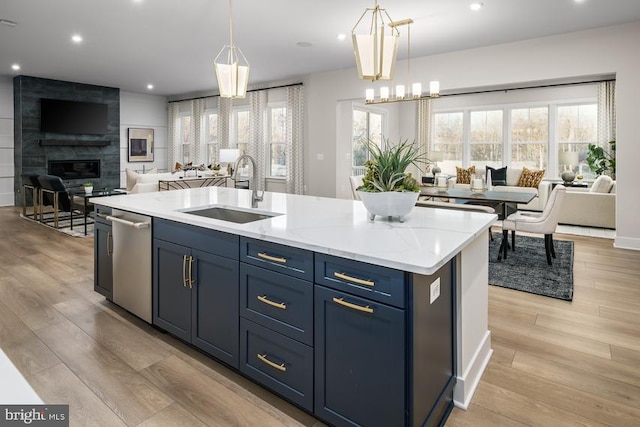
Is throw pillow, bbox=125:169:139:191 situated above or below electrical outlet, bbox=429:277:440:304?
above

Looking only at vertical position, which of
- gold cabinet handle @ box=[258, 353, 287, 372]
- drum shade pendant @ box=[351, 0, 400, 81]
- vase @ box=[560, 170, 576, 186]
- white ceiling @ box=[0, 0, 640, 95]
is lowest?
gold cabinet handle @ box=[258, 353, 287, 372]

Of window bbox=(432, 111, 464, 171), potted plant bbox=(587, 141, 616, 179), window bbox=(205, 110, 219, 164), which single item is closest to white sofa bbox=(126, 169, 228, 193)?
window bbox=(205, 110, 219, 164)

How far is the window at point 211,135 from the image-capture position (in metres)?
10.4

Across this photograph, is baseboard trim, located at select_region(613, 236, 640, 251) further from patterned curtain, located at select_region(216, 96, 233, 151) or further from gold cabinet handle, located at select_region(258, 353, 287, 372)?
patterned curtain, located at select_region(216, 96, 233, 151)

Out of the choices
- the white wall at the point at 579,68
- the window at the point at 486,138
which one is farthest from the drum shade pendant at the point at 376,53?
the window at the point at 486,138

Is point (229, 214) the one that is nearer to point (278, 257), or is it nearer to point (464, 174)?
point (278, 257)

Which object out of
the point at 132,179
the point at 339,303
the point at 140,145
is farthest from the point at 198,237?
the point at 140,145

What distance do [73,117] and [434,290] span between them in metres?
9.80

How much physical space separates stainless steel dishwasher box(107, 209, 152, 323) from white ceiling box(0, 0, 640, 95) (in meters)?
2.75

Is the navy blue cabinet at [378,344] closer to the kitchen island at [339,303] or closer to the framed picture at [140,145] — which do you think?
the kitchen island at [339,303]

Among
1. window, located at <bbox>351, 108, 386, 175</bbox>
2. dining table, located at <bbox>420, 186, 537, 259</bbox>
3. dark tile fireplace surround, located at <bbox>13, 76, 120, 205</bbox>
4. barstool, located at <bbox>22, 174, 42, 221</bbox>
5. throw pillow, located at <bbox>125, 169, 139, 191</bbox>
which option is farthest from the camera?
window, located at <bbox>351, 108, 386, 175</bbox>

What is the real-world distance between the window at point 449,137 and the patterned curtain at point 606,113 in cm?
277

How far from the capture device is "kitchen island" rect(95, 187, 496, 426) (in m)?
1.53

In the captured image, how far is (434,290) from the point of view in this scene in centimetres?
166
